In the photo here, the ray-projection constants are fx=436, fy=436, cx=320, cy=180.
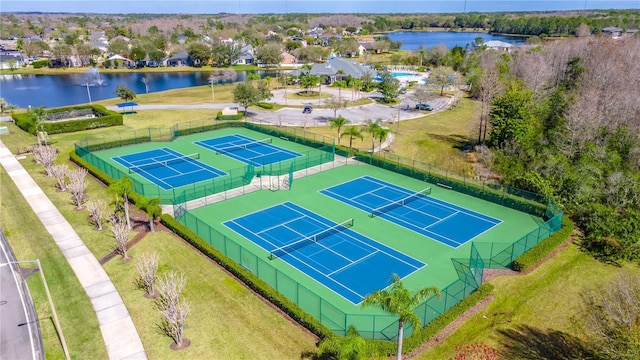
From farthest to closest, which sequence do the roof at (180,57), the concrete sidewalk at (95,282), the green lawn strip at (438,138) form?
the roof at (180,57) < the green lawn strip at (438,138) < the concrete sidewalk at (95,282)

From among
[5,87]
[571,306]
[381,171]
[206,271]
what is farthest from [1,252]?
[5,87]

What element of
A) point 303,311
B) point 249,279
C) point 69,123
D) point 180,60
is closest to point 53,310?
point 249,279

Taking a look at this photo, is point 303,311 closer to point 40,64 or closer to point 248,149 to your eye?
point 248,149

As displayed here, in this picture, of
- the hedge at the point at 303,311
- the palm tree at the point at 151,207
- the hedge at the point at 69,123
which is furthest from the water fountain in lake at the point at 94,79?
the hedge at the point at 303,311

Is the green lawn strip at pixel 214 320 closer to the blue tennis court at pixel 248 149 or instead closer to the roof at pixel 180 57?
the blue tennis court at pixel 248 149

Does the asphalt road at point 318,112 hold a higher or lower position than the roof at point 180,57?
lower

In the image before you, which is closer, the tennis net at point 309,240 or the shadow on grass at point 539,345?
the shadow on grass at point 539,345

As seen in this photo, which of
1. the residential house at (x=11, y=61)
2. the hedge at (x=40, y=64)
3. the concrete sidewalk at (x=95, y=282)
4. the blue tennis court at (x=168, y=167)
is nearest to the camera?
the concrete sidewalk at (x=95, y=282)
